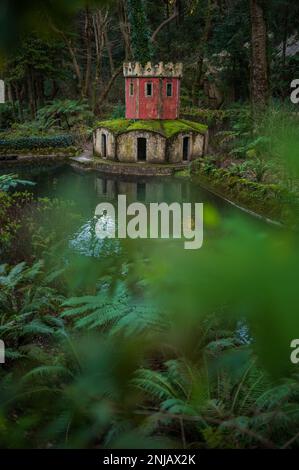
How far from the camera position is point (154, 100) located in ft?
75.9

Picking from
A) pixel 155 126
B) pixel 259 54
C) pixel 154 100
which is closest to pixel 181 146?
pixel 155 126

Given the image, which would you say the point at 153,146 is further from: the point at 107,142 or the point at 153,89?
the point at 153,89

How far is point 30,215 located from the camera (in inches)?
502

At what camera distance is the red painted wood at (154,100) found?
2306 cm

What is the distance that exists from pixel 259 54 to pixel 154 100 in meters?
8.11

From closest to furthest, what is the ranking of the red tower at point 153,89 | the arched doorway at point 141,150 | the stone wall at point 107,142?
the arched doorway at point 141,150
the stone wall at point 107,142
the red tower at point 153,89

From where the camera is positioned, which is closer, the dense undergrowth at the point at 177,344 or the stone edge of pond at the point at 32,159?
the dense undergrowth at the point at 177,344

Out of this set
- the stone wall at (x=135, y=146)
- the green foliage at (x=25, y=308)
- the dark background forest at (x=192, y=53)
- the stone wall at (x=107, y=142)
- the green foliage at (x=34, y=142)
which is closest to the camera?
the green foliage at (x=25, y=308)

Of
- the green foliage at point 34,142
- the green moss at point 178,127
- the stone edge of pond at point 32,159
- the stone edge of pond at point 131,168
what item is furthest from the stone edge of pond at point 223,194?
the green foliage at point 34,142

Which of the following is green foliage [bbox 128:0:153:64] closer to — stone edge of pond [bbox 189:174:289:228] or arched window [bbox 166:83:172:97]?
arched window [bbox 166:83:172:97]

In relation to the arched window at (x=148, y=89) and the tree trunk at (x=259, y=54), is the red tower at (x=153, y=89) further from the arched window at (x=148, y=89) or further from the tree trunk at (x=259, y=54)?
the tree trunk at (x=259, y=54)

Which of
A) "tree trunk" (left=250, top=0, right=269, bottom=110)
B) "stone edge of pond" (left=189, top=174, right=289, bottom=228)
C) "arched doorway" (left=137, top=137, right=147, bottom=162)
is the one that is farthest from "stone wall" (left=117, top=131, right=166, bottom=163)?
"tree trunk" (left=250, top=0, right=269, bottom=110)
